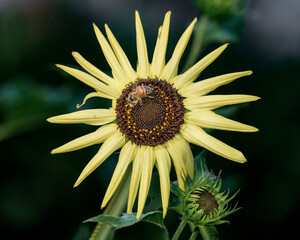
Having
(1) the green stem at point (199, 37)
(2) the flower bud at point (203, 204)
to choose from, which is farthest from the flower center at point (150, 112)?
(1) the green stem at point (199, 37)

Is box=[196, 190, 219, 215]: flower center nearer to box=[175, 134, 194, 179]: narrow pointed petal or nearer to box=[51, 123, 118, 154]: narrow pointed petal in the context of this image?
box=[175, 134, 194, 179]: narrow pointed petal

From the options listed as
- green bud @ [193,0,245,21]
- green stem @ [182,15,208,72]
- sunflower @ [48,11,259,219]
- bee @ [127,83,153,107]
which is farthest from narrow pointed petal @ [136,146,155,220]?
green bud @ [193,0,245,21]

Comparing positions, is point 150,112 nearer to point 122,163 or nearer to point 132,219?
point 122,163

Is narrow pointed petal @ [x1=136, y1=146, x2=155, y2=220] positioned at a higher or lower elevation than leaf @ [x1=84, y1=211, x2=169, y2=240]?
higher

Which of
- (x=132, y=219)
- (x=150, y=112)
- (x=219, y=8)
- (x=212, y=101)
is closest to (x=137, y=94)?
(x=150, y=112)

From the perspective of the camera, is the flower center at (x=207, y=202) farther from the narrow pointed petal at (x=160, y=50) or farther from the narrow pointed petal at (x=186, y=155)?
the narrow pointed petal at (x=160, y=50)
